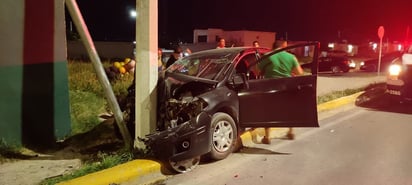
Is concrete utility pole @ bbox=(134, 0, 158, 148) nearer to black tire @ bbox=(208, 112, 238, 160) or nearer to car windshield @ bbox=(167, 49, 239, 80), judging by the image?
black tire @ bbox=(208, 112, 238, 160)

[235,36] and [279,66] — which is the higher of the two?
[235,36]

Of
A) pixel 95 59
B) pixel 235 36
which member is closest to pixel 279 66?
pixel 95 59

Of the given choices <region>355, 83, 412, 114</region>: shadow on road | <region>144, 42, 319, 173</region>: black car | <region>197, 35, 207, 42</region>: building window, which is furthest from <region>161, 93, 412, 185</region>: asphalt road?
<region>197, 35, 207, 42</region>: building window

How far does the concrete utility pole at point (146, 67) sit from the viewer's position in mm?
5750

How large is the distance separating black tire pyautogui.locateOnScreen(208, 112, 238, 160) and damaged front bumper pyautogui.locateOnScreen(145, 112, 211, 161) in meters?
0.24

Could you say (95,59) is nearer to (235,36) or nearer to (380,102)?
(380,102)

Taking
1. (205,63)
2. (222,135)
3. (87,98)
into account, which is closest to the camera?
(222,135)

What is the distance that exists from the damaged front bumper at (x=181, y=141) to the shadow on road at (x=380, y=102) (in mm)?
6160

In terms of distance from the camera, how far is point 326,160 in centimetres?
613

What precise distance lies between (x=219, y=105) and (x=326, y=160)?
1.65 metres

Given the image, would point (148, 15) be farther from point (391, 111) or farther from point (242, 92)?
point (391, 111)

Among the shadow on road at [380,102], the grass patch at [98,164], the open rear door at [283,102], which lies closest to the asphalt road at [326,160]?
the open rear door at [283,102]

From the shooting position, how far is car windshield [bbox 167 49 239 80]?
6582 mm

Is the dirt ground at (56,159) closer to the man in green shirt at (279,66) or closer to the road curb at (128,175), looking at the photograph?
the road curb at (128,175)
